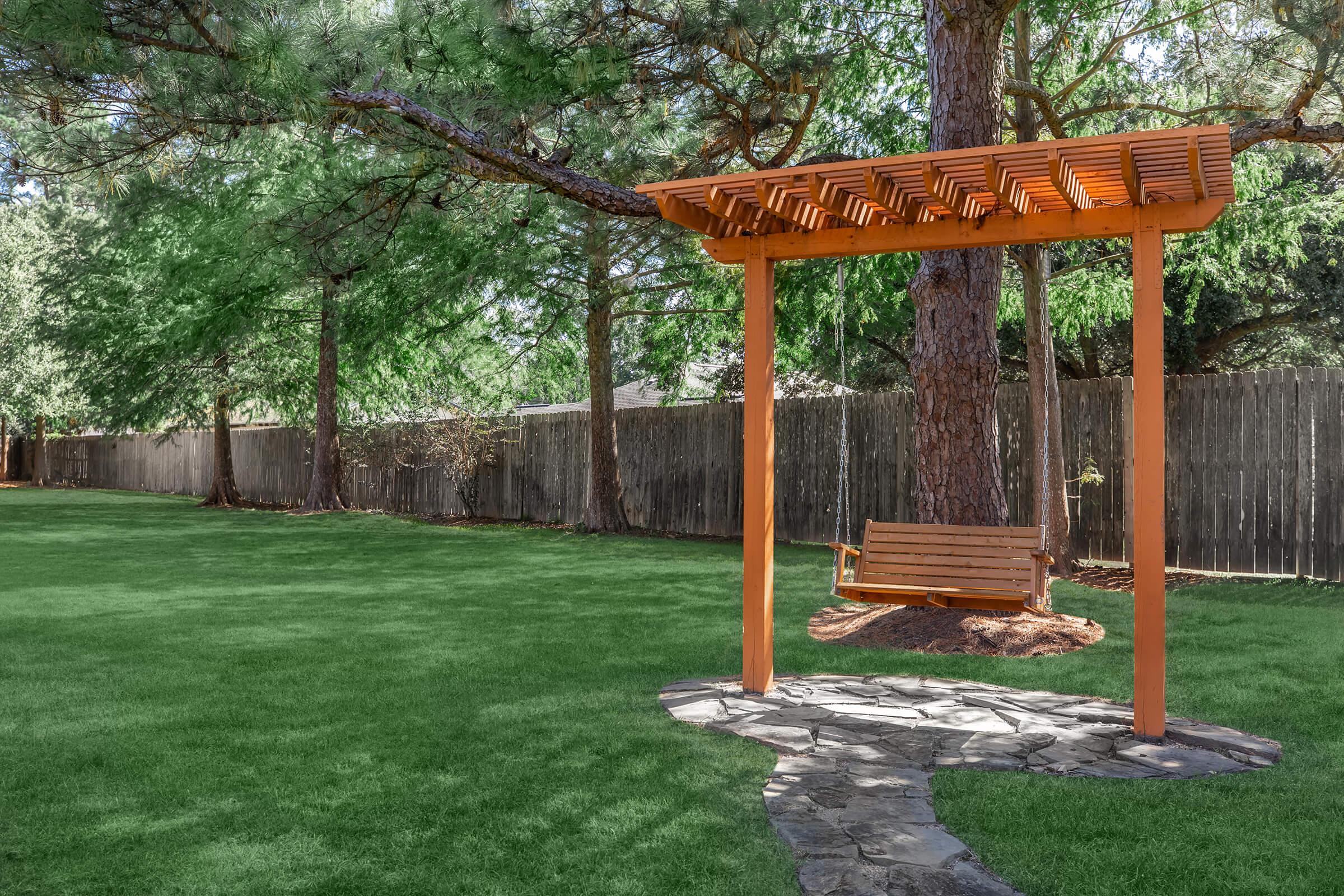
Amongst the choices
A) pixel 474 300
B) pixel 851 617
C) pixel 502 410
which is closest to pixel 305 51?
pixel 851 617

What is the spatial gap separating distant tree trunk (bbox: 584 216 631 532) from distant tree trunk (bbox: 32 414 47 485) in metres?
25.6

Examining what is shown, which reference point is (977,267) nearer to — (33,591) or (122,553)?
(33,591)

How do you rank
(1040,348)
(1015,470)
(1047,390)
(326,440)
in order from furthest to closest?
(326,440)
(1015,470)
(1040,348)
(1047,390)

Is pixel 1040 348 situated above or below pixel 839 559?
above

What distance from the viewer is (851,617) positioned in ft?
26.7

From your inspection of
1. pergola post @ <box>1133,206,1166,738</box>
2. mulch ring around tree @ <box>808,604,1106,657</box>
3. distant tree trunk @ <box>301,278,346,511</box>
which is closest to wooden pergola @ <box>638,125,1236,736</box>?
pergola post @ <box>1133,206,1166,738</box>

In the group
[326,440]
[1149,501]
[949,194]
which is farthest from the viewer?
[326,440]

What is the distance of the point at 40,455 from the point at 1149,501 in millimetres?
37143

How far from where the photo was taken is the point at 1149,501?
4969 millimetres

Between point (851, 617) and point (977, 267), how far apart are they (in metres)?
2.66

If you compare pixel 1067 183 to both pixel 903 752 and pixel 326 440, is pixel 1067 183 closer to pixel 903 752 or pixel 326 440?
pixel 903 752

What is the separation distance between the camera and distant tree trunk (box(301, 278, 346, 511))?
1902cm

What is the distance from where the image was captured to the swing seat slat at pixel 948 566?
20.9 ft

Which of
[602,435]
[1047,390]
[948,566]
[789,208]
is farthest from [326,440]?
[789,208]
